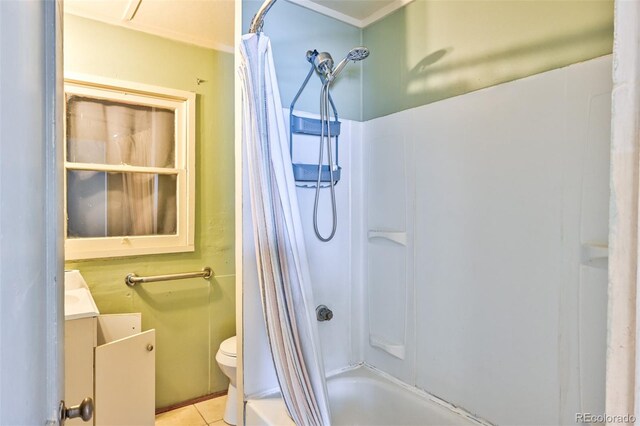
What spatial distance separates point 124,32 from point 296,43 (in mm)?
1263

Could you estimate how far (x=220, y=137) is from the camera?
8.42 ft

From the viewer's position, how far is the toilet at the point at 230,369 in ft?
7.05

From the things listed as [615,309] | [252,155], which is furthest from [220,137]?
[615,309]

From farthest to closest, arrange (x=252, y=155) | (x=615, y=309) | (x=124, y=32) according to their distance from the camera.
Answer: (x=124, y=32), (x=252, y=155), (x=615, y=309)

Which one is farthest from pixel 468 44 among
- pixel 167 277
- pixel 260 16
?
pixel 167 277

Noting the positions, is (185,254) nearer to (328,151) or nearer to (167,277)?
(167,277)

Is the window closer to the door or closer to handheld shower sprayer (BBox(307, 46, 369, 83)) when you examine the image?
handheld shower sprayer (BBox(307, 46, 369, 83))

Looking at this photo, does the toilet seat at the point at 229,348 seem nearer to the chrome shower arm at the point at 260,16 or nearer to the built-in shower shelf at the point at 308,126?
the built-in shower shelf at the point at 308,126

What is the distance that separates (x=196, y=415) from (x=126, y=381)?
25.9 inches

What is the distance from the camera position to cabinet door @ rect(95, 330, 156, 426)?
1.79 metres

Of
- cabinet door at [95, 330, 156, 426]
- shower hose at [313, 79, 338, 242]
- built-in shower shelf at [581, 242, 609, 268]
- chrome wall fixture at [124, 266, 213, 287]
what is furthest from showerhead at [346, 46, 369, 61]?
cabinet door at [95, 330, 156, 426]

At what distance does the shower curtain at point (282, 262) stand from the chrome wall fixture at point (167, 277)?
1.21 metres

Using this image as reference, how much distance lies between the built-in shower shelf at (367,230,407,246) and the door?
54.3 inches

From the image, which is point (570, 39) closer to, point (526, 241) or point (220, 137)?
point (526, 241)
